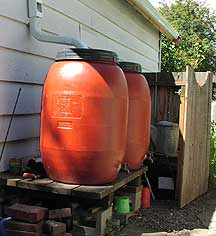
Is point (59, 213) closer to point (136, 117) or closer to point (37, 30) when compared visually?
point (136, 117)

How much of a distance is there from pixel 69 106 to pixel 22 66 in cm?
73

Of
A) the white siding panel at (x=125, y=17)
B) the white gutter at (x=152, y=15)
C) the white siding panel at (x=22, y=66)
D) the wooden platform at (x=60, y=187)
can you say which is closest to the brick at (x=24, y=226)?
the wooden platform at (x=60, y=187)

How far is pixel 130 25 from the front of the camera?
5.57 metres

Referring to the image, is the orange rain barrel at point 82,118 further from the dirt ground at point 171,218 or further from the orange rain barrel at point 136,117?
the dirt ground at point 171,218

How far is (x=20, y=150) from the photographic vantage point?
9.61 feet

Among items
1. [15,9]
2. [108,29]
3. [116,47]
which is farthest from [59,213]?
[116,47]

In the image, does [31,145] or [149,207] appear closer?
[31,145]

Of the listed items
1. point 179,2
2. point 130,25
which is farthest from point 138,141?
point 179,2

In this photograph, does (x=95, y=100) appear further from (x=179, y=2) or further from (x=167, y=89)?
(x=179, y=2)

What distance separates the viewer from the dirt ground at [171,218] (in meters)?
3.50

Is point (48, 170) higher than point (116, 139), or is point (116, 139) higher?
point (116, 139)

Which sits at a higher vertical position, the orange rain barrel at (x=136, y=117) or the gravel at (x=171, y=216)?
the orange rain barrel at (x=136, y=117)

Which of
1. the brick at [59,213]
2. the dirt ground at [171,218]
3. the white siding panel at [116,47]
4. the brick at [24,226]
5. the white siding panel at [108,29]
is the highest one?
the white siding panel at [108,29]

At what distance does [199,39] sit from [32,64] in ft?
54.0
